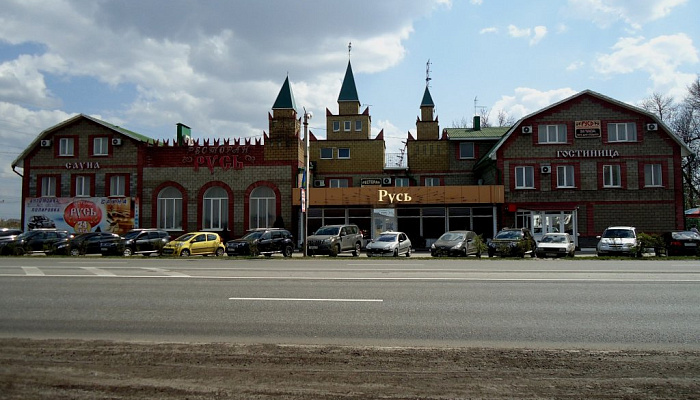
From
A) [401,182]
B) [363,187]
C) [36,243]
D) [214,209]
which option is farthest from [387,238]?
[36,243]

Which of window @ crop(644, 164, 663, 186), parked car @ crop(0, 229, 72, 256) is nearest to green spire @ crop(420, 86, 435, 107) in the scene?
window @ crop(644, 164, 663, 186)

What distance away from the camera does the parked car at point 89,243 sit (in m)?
27.0

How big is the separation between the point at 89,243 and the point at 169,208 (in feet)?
31.5

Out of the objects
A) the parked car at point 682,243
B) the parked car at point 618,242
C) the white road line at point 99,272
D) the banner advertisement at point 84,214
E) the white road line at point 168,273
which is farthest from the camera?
the banner advertisement at point 84,214

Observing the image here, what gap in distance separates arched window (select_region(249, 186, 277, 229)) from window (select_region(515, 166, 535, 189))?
17319mm

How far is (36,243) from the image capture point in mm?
28562

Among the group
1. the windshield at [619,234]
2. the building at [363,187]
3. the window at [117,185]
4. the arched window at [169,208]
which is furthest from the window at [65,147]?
the windshield at [619,234]

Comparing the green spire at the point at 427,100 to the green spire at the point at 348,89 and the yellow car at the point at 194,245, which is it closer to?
the green spire at the point at 348,89

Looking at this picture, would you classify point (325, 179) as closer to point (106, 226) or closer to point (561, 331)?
point (106, 226)

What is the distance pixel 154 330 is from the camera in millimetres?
7777

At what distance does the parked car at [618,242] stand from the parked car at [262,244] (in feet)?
52.9

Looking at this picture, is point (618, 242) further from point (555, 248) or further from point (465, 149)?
point (465, 149)

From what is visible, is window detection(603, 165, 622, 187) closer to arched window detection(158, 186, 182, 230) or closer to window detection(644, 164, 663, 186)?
window detection(644, 164, 663, 186)

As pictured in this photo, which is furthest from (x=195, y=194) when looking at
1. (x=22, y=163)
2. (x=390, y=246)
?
(x=390, y=246)
